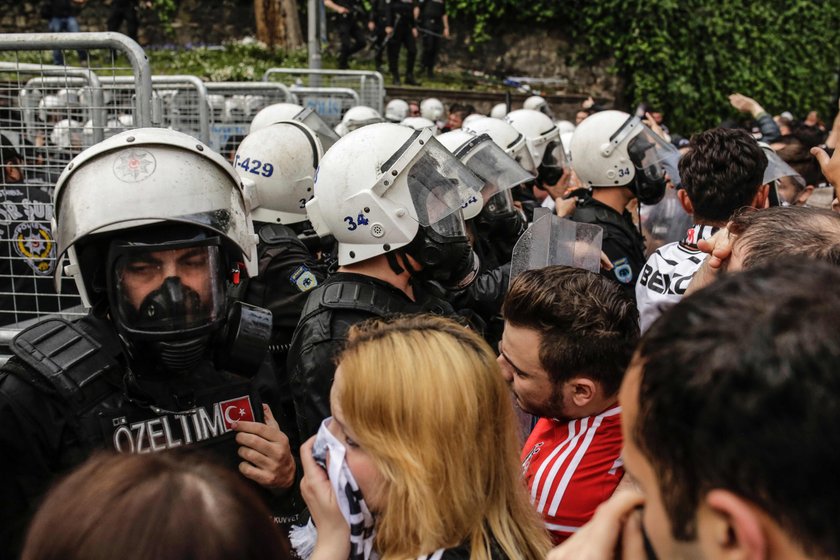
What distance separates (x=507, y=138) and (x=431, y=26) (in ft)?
41.7

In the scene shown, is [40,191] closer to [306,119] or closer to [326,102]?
[306,119]

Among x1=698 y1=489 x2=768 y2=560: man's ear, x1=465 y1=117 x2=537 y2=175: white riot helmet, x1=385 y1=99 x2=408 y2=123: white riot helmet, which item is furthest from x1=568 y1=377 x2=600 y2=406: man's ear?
x1=385 y1=99 x2=408 y2=123: white riot helmet

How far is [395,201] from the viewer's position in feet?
10.0

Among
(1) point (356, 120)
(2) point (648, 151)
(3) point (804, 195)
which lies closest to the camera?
(2) point (648, 151)

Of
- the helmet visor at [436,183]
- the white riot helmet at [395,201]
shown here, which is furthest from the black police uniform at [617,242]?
the white riot helmet at [395,201]

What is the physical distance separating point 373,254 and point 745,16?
20940 millimetres

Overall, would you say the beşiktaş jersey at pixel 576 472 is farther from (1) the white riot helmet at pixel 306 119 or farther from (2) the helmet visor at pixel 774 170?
(1) the white riot helmet at pixel 306 119

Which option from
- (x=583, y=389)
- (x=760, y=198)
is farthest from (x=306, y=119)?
(x=583, y=389)

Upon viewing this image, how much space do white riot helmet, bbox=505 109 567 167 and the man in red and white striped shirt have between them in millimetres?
4514

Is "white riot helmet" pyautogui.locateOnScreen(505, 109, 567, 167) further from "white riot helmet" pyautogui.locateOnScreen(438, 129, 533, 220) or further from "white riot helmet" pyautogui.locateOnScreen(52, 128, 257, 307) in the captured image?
"white riot helmet" pyautogui.locateOnScreen(52, 128, 257, 307)

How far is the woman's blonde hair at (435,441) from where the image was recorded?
1699mm

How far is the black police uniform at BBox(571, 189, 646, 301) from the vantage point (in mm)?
4602

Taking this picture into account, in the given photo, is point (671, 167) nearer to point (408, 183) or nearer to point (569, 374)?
point (408, 183)

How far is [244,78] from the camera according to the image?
16.5 meters
